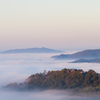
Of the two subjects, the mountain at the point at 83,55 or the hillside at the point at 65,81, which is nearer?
the hillside at the point at 65,81

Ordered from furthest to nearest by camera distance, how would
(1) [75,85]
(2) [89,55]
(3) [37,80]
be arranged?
(2) [89,55]
(3) [37,80]
(1) [75,85]

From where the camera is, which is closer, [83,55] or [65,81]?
[65,81]

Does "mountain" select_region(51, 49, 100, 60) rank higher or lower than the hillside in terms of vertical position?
higher

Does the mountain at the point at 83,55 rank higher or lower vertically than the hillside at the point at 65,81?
higher

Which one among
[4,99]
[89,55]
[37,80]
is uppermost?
[89,55]

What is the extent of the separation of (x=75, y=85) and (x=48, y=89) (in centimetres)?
213

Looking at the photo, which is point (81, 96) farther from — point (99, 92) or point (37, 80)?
point (37, 80)

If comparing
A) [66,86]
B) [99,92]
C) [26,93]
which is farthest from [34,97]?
[99,92]

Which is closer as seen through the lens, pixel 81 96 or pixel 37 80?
pixel 81 96

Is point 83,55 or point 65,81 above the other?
point 83,55

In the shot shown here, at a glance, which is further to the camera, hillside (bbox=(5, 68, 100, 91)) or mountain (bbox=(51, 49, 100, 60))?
mountain (bbox=(51, 49, 100, 60))

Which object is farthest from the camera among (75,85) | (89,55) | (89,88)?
(89,55)

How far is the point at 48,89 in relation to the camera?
50.3 feet

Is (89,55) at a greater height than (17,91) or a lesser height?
greater
